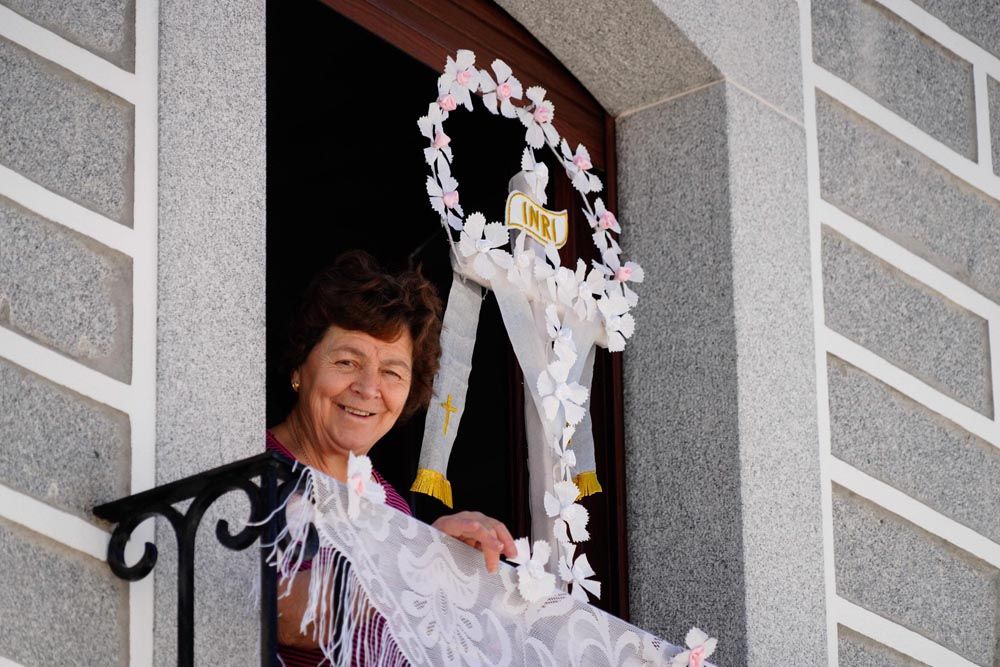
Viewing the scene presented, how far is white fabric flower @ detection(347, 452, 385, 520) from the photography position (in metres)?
3.19

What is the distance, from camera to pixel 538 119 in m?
4.70

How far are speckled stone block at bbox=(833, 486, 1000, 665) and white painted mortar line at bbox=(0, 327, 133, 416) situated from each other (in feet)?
7.81

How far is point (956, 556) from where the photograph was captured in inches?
202

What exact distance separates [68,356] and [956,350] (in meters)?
3.08

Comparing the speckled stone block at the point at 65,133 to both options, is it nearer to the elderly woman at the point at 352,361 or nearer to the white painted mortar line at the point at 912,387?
the elderly woman at the point at 352,361

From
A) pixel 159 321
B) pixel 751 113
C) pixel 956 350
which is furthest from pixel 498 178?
pixel 159 321

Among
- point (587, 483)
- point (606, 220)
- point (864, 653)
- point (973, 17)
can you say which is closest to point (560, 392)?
point (587, 483)

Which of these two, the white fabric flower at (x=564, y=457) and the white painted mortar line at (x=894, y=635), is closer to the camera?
the white fabric flower at (x=564, y=457)

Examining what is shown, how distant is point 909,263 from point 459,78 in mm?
1638

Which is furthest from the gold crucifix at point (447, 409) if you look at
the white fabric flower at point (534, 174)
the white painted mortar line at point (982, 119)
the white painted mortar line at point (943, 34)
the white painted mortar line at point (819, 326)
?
the white painted mortar line at point (982, 119)

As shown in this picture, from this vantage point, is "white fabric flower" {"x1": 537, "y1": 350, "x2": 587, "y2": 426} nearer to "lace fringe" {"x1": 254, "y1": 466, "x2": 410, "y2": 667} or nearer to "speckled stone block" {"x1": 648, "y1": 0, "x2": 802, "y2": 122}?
"speckled stone block" {"x1": 648, "y1": 0, "x2": 802, "y2": 122}

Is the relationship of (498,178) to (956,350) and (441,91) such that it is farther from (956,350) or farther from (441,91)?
(956,350)

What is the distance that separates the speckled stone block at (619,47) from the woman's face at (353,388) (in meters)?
1.02

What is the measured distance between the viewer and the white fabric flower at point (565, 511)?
4367 mm
